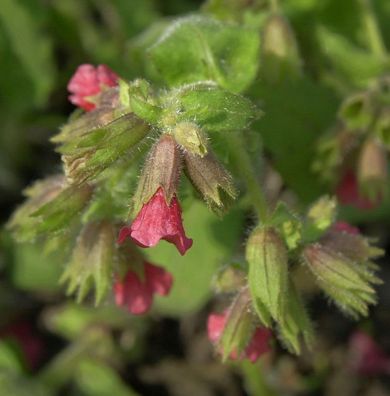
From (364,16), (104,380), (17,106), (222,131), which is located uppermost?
(222,131)

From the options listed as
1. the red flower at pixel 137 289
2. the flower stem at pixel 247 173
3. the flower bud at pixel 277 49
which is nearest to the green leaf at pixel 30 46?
the flower bud at pixel 277 49

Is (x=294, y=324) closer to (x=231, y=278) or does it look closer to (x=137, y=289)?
(x=231, y=278)

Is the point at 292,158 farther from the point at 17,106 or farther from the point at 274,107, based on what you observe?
the point at 17,106

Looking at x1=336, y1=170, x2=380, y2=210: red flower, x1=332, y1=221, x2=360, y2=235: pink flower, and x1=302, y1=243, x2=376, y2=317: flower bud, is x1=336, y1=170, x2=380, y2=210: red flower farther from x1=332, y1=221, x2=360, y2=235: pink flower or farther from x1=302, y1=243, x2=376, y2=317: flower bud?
x1=302, y1=243, x2=376, y2=317: flower bud

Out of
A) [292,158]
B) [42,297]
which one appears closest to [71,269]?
[292,158]

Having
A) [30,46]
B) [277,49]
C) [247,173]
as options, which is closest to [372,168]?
[277,49]

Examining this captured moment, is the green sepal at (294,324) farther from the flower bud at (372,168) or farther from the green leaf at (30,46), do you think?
the green leaf at (30,46)
